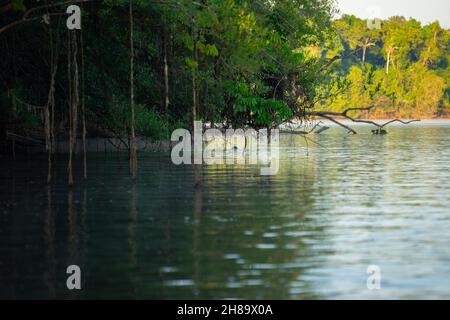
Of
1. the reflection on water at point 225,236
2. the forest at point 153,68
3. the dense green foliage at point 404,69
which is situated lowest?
the reflection on water at point 225,236

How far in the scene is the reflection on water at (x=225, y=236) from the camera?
41.2 feet

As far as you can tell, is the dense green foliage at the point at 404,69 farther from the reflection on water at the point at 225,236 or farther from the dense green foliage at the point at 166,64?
the reflection on water at the point at 225,236

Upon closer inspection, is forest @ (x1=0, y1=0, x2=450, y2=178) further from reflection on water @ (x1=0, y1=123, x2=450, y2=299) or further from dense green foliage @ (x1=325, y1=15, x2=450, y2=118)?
dense green foliage @ (x1=325, y1=15, x2=450, y2=118)

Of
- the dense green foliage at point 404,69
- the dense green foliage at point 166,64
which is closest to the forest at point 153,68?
the dense green foliage at point 166,64

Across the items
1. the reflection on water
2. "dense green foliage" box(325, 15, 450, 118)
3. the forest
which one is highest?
"dense green foliage" box(325, 15, 450, 118)

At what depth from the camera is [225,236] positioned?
55.5 ft

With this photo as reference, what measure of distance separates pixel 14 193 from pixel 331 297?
14.9 meters

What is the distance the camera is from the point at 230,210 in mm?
21141

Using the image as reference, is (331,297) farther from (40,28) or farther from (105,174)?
(40,28)

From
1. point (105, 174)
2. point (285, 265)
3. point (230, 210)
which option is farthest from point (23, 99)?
A: point (285, 265)

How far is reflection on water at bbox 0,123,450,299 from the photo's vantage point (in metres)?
12.6

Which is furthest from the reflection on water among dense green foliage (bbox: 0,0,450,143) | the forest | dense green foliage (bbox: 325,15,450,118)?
dense green foliage (bbox: 325,15,450,118)

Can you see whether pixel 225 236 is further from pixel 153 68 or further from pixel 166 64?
pixel 153 68
